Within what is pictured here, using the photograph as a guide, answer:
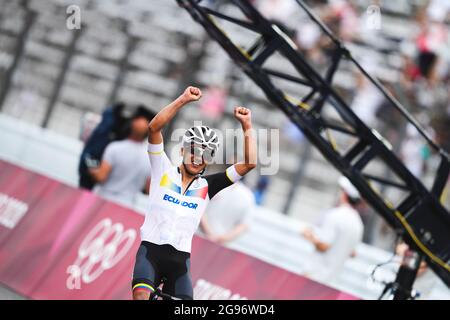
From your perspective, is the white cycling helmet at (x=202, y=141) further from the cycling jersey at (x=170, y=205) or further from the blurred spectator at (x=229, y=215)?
the blurred spectator at (x=229, y=215)

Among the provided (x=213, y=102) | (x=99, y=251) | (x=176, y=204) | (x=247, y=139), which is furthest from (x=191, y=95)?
(x=213, y=102)

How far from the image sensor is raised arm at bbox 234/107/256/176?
629 centimetres

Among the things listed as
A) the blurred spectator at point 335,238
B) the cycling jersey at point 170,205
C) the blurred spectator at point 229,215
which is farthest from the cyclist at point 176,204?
the blurred spectator at point 229,215

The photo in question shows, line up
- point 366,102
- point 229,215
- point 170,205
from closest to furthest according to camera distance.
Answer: point 170,205, point 229,215, point 366,102

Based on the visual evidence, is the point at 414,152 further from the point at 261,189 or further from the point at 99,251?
the point at 99,251

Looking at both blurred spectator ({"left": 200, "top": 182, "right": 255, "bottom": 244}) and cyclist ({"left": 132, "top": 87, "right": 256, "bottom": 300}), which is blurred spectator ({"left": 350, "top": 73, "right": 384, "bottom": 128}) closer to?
blurred spectator ({"left": 200, "top": 182, "right": 255, "bottom": 244})

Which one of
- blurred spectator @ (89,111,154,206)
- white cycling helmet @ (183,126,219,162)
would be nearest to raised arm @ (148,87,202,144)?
white cycling helmet @ (183,126,219,162)

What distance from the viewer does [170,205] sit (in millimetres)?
6387

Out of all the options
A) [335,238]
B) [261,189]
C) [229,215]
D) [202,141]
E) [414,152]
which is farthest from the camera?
[261,189]

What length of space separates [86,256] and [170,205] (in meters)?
3.41

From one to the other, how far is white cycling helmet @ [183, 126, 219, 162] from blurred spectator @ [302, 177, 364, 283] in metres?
3.58

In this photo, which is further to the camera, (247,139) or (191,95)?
(247,139)

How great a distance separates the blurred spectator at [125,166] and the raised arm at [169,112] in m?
3.72

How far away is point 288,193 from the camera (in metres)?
13.2
